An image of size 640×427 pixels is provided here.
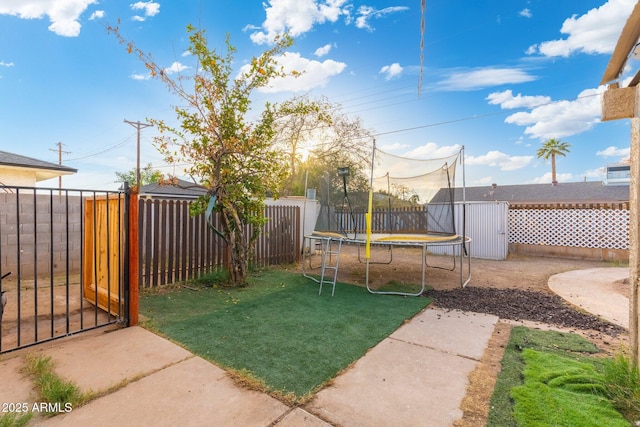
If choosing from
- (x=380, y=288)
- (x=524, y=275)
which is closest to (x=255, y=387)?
(x=380, y=288)

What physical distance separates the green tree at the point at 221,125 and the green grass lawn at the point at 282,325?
49.2 inches

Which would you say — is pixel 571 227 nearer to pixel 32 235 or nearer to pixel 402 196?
pixel 402 196

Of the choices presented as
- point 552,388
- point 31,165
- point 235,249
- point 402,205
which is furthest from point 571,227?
point 31,165

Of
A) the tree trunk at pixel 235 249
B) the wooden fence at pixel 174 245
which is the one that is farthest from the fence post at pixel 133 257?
the tree trunk at pixel 235 249

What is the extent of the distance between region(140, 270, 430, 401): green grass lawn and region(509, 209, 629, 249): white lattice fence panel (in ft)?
21.2

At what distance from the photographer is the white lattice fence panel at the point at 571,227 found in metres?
7.22

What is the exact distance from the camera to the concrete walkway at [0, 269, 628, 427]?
5.01 feet

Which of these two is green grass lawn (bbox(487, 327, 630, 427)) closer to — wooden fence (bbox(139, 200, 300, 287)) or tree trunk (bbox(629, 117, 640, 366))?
tree trunk (bbox(629, 117, 640, 366))

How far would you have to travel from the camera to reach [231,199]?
4.21 m

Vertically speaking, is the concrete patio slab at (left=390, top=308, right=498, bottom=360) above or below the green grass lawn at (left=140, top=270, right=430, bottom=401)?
below

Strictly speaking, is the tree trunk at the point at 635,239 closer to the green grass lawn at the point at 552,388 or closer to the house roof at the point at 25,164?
the green grass lawn at the point at 552,388

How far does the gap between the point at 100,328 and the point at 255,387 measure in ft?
6.61

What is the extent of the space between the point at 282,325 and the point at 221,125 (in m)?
2.74

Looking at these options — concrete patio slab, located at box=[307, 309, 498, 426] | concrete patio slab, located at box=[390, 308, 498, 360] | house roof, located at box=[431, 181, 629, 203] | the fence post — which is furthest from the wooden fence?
house roof, located at box=[431, 181, 629, 203]
